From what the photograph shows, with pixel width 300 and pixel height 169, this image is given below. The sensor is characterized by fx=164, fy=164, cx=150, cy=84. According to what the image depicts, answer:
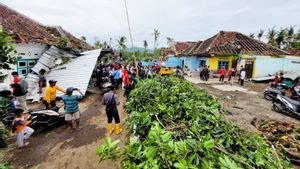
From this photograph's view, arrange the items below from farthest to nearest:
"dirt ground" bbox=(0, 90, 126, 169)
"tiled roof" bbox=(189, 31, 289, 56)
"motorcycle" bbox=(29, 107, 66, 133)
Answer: "tiled roof" bbox=(189, 31, 289, 56) < "motorcycle" bbox=(29, 107, 66, 133) < "dirt ground" bbox=(0, 90, 126, 169)

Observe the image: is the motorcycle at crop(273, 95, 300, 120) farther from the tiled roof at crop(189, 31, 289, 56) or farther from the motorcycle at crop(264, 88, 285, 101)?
the tiled roof at crop(189, 31, 289, 56)

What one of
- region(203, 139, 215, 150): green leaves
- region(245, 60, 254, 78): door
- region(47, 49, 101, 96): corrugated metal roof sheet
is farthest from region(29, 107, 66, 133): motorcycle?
region(245, 60, 254, 78): door

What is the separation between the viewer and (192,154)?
1613 millimetres

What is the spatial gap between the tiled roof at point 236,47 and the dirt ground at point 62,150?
15.5 m

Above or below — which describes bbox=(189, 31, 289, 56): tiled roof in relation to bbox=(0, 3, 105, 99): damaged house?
above

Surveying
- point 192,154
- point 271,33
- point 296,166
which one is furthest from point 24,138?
point 271,33

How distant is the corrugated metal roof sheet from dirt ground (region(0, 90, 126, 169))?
9.88ft

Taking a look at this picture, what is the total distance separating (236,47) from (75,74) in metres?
16.7

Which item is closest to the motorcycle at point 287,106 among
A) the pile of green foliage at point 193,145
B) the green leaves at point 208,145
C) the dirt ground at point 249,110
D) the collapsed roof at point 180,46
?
the dirt ground at point 249,110

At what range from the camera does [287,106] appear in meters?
7.03

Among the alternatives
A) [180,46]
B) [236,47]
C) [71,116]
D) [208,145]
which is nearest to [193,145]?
[208,145]

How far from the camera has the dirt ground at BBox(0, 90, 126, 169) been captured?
12.5 feet

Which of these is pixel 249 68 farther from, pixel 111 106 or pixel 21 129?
pixel 21 129

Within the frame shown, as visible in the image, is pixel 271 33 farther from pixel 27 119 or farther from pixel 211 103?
pixel 27 119
